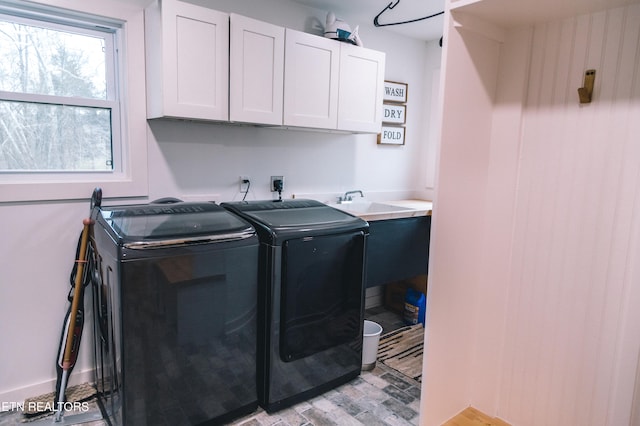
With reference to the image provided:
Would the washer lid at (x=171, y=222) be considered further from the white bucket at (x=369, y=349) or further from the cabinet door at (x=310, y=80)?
the white bucket at (x=369, y=349)

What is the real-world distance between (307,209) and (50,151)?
1.42 meters

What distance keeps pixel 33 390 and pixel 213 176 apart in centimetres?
150

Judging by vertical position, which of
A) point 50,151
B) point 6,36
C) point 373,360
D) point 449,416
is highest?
point 6,36

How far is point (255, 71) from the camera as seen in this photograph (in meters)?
2.38

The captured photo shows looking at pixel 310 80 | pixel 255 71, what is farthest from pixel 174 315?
pixel 310 80

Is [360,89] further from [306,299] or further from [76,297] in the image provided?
[76,297]

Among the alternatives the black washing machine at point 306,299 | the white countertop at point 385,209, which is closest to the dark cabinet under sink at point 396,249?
the white countertop at point 385,209

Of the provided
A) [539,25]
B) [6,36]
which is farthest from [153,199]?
[539,25]

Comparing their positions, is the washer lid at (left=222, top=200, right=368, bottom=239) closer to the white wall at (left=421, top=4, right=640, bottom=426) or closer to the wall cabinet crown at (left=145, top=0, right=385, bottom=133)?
the wall cabinet crown at (left=145, top=0, right=385, bottom=133)

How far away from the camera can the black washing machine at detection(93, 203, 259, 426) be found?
1650 millimetres

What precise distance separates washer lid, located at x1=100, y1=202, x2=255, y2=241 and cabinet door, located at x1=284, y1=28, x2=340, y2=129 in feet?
2.78

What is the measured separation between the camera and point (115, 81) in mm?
2303

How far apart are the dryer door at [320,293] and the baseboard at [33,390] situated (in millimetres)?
1167

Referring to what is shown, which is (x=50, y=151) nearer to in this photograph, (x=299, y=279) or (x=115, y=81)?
(x=115, y=81)
